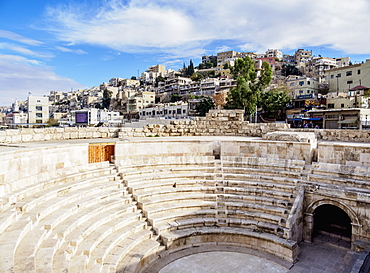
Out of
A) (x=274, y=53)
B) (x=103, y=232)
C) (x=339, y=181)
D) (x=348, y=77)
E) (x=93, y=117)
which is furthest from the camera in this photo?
(x=274, y=53)

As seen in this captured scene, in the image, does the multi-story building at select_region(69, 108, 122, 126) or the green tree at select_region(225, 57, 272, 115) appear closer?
the green tree at select_region(225, 57, 272, 115)

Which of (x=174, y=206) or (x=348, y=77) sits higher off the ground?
(x=348, y=77)

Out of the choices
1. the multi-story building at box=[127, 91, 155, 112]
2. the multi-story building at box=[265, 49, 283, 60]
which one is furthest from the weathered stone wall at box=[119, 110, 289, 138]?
the multi-story building at box=[265, 49, 283, 60]

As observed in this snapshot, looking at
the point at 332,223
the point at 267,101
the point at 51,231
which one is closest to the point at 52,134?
the point at 51,231

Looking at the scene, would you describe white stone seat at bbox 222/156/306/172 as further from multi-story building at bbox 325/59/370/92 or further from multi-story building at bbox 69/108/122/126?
multi-story building at bbox 325/59/370/92

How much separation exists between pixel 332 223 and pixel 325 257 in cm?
286

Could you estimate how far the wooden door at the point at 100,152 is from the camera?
10.0m

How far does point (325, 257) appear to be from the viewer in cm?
788

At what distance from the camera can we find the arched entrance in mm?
9557

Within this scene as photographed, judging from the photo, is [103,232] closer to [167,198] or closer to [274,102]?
[167,198]

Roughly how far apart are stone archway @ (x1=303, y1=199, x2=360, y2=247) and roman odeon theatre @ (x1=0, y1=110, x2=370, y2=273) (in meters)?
0.04

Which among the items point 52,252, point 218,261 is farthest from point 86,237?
point 218,261

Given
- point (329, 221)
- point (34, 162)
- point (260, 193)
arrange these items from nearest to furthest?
point (34, 162) < point (260, 193) < point (329, 221)

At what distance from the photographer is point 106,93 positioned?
9206cm
